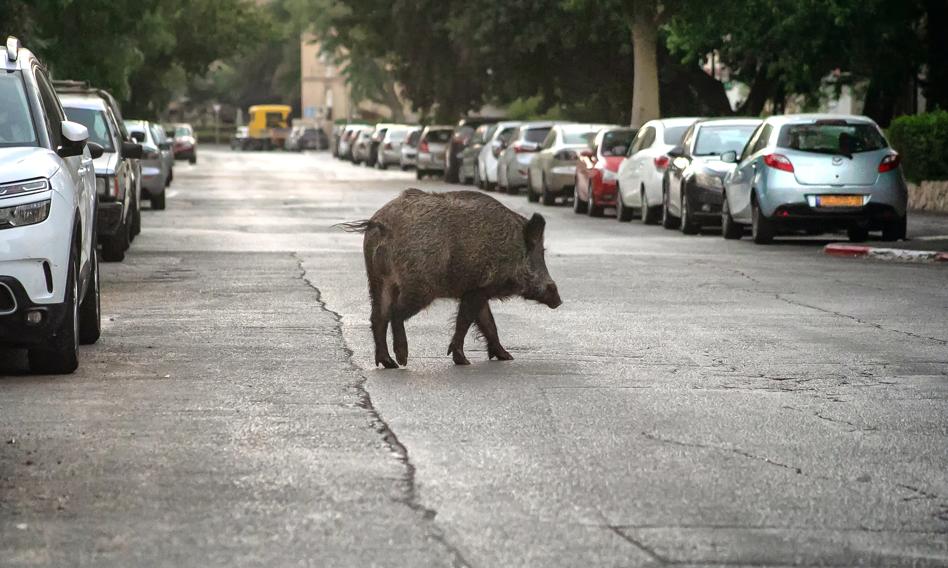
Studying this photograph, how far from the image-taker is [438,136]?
59.2 m

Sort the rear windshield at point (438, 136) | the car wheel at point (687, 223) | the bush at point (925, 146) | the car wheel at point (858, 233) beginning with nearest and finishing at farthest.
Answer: the car wheel at point (858, 233)
the car wheel at point (687, 223)
the bush at point (925, 146)
the rear windshield at point (438, 136)

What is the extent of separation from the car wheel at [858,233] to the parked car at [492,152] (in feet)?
67.0

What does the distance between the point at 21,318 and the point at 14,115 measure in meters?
1.67

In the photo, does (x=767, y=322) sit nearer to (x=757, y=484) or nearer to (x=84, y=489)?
(x=757, y=484)

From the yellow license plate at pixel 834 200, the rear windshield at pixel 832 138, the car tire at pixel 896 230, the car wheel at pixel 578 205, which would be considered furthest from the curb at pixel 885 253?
A: the car wheel at pixel 578 205

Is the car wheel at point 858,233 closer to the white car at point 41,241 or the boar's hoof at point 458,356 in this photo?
the boar's hoof at point 458,356

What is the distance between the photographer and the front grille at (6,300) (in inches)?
432

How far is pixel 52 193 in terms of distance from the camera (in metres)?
11.2

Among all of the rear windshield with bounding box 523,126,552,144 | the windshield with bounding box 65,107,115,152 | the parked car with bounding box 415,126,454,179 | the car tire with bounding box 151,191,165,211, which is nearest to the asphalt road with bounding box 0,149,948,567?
A: the windshield with bounding box 65,107,115,152

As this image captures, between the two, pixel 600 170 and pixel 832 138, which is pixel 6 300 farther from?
pixel 600 170

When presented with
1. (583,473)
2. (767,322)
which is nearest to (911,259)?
(767,322)

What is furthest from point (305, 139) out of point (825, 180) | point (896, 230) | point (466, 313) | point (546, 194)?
point (466, 313)

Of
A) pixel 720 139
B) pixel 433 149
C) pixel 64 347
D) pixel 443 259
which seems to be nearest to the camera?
pixel 64 347

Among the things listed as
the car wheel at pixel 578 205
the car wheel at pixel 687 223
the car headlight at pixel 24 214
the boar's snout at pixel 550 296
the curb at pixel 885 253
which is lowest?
the car wheel at pixel 578 205
